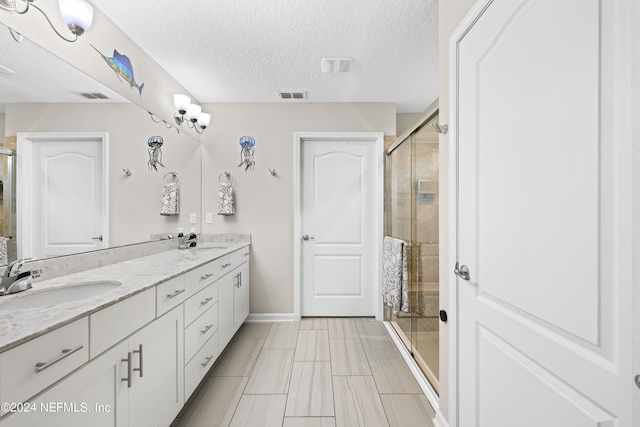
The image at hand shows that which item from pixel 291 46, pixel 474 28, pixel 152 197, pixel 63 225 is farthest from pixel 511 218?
pixel 152 197

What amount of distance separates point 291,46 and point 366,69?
708 mm

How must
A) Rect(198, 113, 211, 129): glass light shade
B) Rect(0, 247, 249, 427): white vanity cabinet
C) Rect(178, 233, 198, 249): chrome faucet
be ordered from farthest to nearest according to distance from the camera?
Rect(198, 113, 211, 129): glass light shade → Rect(178, 233, 198, 249): chrome faucet → Rect(0, 247, 249, 427): white vanity cabinet

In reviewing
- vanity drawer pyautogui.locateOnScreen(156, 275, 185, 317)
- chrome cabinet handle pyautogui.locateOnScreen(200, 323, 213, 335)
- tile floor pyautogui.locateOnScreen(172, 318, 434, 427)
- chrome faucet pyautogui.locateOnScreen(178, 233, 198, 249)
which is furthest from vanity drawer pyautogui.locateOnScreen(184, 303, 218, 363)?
chrome faucet pyautogui.locateOnScreen(178, 233, 198, 249)

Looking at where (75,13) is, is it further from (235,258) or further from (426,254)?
(426,254)

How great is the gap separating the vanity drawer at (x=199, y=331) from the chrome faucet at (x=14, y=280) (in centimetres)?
74

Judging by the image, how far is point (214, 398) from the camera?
184cm

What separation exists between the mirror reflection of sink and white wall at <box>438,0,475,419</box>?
161 cm

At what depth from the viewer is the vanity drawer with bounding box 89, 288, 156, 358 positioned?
98 cm

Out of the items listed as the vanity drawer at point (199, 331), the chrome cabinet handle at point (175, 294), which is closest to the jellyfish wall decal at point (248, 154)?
the vanity drawer at point (199, 331)

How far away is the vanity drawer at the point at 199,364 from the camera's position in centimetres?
164

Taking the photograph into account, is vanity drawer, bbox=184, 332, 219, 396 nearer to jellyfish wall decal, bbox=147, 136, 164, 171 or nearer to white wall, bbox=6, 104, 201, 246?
white wall, bbox=6, 104, 201, 246

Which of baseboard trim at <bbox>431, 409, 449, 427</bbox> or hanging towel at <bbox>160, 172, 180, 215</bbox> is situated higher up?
hanging towel at <bbox>160, 172, 180, 215</bbox>

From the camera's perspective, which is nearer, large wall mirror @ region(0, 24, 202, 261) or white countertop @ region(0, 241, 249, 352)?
white countertop @ region(0, 241, 249, 352)

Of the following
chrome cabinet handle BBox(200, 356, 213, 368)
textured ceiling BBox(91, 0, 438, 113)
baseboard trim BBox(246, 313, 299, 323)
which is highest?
textured ceiling BBox(91, 0, 438, 113)
